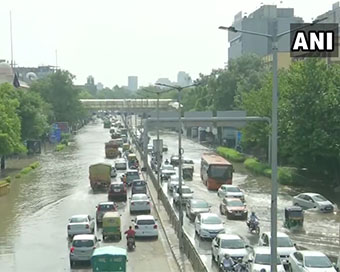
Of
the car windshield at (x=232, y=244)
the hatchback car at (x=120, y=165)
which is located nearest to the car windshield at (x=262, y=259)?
the car windshield at (x=232, y=244)

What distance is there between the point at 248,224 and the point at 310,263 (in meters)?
11.0

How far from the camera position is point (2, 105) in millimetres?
61594

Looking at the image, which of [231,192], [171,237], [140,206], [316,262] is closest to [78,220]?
[171,237]

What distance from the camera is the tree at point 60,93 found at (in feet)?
400

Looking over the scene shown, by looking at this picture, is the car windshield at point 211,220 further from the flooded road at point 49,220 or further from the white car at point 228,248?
the white car at point 228,248

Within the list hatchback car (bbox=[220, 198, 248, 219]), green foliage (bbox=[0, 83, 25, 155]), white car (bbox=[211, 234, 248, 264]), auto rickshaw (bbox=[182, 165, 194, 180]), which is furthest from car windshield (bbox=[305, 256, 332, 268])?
Result: green foliage (bbox=[0, 83, 25, 155])

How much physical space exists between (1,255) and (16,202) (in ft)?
56.3

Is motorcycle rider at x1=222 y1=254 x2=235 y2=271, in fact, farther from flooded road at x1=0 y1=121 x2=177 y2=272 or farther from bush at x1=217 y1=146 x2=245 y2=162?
bush at x1=217 y1=146 x2=245 y2=162

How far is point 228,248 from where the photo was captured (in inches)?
989

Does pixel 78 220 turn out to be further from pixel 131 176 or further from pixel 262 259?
pixel 131 176

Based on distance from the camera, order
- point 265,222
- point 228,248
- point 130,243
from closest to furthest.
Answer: point 228,248 < point 130,243 < point 265,222

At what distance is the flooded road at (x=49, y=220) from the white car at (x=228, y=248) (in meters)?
1.84

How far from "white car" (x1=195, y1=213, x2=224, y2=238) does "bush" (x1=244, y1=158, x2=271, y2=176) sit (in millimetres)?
27689

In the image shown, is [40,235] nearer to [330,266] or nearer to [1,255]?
[1,255]
